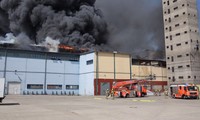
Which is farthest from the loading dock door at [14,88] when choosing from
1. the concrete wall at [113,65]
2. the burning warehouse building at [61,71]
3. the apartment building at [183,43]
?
the apartment building at [183,43]

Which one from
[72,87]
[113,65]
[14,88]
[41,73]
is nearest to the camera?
[14,88]

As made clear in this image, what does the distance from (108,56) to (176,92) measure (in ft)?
71.2

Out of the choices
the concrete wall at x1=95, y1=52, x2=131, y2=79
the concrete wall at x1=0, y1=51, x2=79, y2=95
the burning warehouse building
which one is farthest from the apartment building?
the concrete wall at x1=0, y1=51, x2=79, y2=95

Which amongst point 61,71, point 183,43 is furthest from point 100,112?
point 183,43

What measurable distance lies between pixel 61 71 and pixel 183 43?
3923 centimetres

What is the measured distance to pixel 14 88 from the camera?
51.6 metres

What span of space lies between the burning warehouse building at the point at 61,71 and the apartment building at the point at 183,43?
21.1 meters

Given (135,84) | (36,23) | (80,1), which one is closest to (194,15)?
(80,1)

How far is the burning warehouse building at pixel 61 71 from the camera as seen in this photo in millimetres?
51969

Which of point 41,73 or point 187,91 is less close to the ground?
point 41,73

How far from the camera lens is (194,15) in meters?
74.8

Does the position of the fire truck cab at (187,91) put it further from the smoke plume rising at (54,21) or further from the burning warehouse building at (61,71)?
the smoke plume rising at (54,21)

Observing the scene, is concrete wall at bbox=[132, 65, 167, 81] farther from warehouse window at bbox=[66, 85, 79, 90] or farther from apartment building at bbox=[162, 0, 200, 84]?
warehouse window at bbox=[66, 85, 79, 90]

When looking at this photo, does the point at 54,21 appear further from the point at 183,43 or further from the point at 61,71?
the point at 183,43
